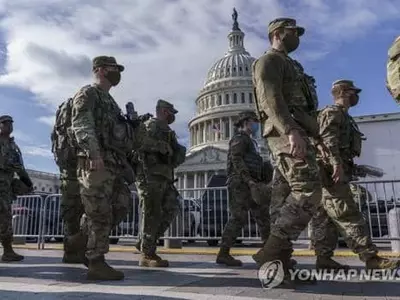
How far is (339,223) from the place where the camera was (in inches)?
Answer: 154

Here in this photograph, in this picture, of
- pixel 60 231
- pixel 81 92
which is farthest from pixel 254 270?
pixel 60 231

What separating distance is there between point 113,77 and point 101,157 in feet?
3.06

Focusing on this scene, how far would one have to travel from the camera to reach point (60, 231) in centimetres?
932

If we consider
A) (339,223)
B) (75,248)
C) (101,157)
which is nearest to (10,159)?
(75,248)

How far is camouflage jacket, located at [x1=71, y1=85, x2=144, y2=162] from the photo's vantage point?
371cm

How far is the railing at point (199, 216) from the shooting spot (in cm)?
714

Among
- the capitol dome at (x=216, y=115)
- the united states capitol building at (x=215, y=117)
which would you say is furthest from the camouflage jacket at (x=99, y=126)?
the capitol dome at (x=216, y=115)

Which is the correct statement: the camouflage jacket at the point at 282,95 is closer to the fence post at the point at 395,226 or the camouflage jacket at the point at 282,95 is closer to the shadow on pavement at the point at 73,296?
the shadow on pavement at the point at 73,296

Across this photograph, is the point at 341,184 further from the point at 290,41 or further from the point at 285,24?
the point at 285,24

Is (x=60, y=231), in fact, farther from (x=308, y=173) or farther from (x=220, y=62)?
(x=220, y=62)

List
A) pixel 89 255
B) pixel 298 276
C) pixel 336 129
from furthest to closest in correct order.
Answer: pixel 336 129
pixel 89 255
pixel 298 276

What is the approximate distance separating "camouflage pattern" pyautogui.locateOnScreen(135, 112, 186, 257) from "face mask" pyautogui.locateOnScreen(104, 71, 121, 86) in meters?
0.88

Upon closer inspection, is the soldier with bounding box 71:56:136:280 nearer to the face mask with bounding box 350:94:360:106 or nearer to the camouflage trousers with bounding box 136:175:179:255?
the camouflage trousers with bounding box 136:175:179:255

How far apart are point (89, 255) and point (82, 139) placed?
41.3 inches
